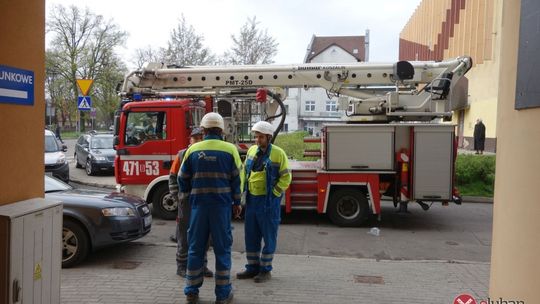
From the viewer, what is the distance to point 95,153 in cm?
1628

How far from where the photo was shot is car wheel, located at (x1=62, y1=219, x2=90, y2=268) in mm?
6008

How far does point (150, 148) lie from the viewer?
29.9 ft

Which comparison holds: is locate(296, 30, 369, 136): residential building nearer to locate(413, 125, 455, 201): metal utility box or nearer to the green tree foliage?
the green tree foliage

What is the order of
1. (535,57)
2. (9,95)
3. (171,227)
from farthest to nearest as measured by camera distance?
(171,227) → (9,95) → (535,57)

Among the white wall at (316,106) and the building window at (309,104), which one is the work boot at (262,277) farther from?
the building window at (309,104)

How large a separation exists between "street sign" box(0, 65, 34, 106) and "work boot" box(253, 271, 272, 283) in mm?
3099

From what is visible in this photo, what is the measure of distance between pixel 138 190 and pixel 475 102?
2194 cm

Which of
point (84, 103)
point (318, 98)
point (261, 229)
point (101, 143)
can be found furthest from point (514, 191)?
point (318, 98)

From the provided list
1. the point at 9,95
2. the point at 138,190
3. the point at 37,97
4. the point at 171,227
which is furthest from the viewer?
the point at 138,190

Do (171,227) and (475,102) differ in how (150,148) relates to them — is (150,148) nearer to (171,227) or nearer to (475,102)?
(171,227)

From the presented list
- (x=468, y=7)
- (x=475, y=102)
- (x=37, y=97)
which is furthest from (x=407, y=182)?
(x=468, y=7)

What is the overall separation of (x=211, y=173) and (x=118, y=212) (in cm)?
235

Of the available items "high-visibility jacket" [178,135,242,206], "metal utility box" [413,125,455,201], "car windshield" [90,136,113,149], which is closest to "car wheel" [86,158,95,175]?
"car windshield" [90,136,113,149]

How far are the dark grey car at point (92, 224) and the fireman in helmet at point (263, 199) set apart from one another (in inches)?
69.6
